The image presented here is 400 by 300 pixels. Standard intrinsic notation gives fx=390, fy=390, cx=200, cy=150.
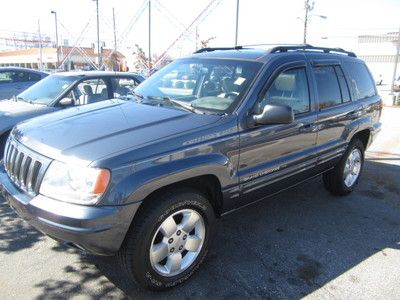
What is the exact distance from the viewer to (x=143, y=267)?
294cm

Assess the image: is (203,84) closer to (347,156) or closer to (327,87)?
(327,87)

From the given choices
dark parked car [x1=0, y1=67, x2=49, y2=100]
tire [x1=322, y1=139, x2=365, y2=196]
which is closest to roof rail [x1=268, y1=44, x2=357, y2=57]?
tire [x1=322, y1=139, x2=365, y2=196]

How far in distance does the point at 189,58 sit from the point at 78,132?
1.88 meters

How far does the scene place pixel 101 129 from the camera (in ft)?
10.3

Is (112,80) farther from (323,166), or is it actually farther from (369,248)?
(369,248)

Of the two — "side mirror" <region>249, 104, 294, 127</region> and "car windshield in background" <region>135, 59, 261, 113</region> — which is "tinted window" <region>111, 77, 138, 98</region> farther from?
"side mirror" <region>249, 104, 294, 127</region>

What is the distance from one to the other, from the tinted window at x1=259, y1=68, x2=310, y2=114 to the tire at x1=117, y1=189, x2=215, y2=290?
115cm

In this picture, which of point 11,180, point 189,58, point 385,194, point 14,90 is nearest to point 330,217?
point 385,194

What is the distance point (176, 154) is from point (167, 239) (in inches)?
27.4

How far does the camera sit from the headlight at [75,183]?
2617 mm

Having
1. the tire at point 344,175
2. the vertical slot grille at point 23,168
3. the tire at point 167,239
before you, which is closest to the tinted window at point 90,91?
the vertical slot grille at point 23,168

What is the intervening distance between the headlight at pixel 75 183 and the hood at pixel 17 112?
356 cm

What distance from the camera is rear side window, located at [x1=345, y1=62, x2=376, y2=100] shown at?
16.9ft

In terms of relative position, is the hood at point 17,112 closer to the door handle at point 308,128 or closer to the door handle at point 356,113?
the door handle at point 308,128
